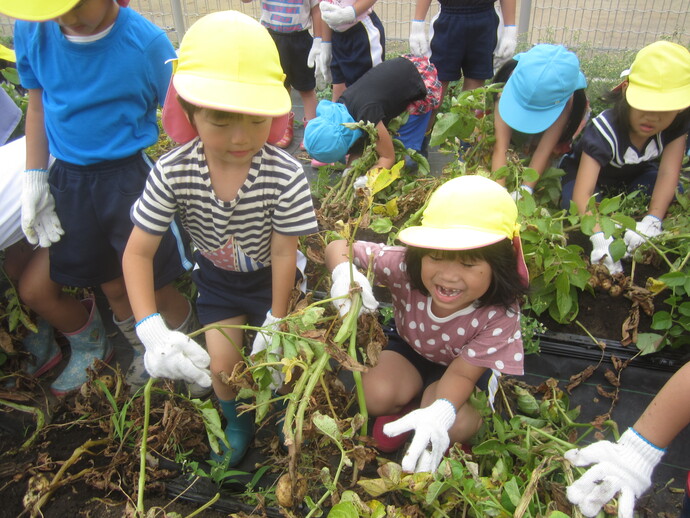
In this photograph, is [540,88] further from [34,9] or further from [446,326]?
[34,9]

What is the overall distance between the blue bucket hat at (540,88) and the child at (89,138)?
1570 mm

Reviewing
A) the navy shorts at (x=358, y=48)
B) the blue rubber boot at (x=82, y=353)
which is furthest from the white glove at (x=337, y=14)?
the blue rubber boot at (x=82, y=353)

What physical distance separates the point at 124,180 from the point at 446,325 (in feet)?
3.98

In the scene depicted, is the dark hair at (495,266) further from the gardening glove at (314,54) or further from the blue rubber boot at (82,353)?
the gardening glove at (314,54)

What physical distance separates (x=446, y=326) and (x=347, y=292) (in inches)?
14.1

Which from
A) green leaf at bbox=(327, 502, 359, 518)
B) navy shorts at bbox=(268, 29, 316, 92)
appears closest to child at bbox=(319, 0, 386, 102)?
navy shorts at bbox=(268, 29, 316, 92)

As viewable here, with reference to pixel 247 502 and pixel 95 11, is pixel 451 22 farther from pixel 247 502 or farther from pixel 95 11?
pixel 247 502

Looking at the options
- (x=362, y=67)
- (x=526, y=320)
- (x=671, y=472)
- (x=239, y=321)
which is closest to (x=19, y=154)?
(x=239, y=321)

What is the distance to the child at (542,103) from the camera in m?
2.45

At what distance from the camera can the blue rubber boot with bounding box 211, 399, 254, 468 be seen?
71.2 inches

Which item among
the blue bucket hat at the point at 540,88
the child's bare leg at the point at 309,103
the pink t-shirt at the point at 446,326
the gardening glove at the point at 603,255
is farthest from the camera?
the child's bare leg at the point at 309,103

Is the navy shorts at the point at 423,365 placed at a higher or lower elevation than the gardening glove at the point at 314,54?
lower

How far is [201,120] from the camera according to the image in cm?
136

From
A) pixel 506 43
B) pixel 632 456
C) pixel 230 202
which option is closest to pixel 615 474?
pixel 632 456
